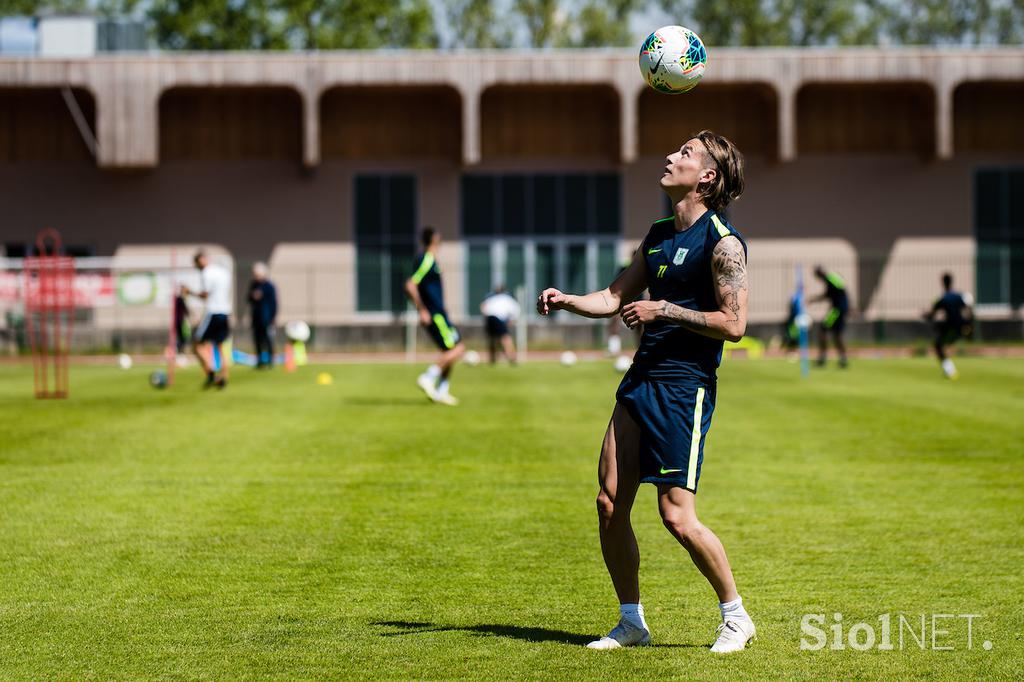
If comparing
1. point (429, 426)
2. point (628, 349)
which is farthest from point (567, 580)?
point (628, 349)

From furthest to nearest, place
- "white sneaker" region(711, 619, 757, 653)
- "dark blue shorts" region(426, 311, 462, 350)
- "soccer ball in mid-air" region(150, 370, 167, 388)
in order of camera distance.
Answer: "soccer ball in mid-air" region(150, 370, 167, 388), "dark blue shorts" region(426, 311, 462, 350), "white sneaker" region(711, 619, 757, 653)

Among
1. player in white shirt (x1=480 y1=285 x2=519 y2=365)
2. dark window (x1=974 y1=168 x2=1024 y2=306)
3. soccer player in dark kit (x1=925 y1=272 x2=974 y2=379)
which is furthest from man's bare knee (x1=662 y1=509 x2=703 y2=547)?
dark window (x1=974 y1=168 x2=1024 y2=306)

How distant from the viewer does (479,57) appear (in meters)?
39.7

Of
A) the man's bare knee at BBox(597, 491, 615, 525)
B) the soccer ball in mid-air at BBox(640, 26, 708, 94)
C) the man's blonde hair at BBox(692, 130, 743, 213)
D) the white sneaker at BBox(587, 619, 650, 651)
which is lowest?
the white sneaker at BBox(587, 619, 650, 651)

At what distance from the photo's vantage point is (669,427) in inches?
226

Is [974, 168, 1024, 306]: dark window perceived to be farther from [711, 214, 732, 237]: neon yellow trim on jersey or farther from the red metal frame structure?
[711, 214, 732, 237]: neon yellow trim on jersey

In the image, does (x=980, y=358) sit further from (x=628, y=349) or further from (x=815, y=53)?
(x=815, y=53)

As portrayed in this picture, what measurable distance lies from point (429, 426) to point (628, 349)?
22.2 meters

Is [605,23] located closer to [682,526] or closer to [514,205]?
[514,205]

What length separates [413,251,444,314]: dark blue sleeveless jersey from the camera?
Answer: 17109 millimetres

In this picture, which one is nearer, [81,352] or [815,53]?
[81,352]

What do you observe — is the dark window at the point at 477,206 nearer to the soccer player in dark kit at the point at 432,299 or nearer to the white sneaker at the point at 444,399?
the white sneaker at the point at 444,399

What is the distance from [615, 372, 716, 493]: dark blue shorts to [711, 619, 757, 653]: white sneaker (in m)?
0.62

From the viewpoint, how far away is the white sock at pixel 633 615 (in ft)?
19.6
